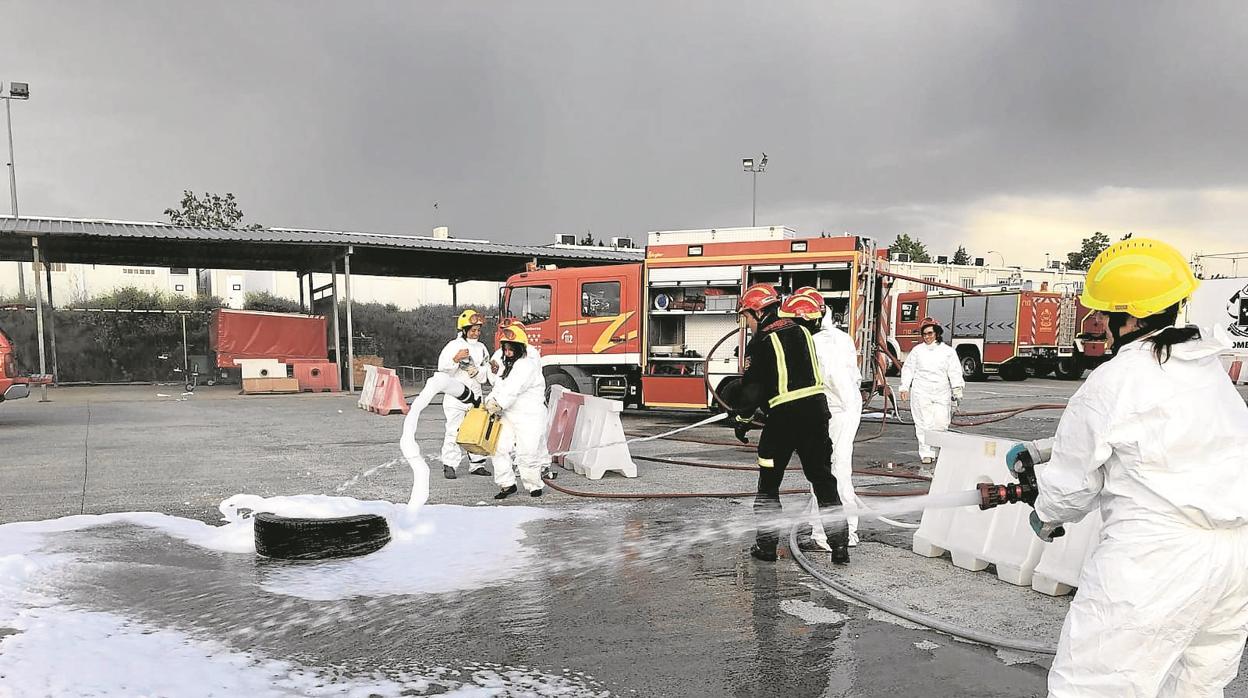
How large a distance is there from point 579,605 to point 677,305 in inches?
344

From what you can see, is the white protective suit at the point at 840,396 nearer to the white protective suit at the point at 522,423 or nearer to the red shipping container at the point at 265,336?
the white protective suit at the point at 522,423

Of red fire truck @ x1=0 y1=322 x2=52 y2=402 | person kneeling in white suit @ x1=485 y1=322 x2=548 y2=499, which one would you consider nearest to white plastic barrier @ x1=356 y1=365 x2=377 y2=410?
red fire truck @ x1=0 y1=322 x2=52 y2=402

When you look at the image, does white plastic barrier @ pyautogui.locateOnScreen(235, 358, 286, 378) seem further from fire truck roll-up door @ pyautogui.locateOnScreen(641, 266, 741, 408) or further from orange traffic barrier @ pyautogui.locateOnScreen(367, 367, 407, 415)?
fire truck roll-up door @ pyautogui.locateOnScreen(641, 266, 741, 408)

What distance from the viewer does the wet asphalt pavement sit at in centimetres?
331

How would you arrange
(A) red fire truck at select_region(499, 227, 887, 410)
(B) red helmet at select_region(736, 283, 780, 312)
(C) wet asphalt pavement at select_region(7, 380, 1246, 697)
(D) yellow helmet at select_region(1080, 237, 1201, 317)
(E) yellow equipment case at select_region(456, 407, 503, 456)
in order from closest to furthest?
(D) yellow helmet at select_region(1080, 237, 1201, 317), (C) wet asphalt pavement at select_region(7, 380, 1246, 697), (B) red helmet at select_region(736, 283, 780, 312), (E) yellow equipment case at select_region(456, 407, 503, 456), (A) red fire truck at select_region(499, 227, 887, 410)

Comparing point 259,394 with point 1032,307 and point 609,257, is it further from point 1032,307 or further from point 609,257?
point 1032,307

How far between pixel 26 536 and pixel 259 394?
15.3 meters

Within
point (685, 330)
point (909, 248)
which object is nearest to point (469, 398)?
point (685, 330)

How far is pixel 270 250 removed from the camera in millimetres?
22156

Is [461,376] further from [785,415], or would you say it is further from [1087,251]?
[1087,251]

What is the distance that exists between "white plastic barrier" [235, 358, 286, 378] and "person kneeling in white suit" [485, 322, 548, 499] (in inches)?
610

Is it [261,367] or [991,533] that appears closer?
[991,533]

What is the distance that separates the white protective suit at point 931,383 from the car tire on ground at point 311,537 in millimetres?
6104

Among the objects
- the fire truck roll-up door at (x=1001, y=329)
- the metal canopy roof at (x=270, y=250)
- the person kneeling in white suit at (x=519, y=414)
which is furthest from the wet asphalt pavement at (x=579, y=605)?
the fire truck roll-up door at (x=1001, y=329)
